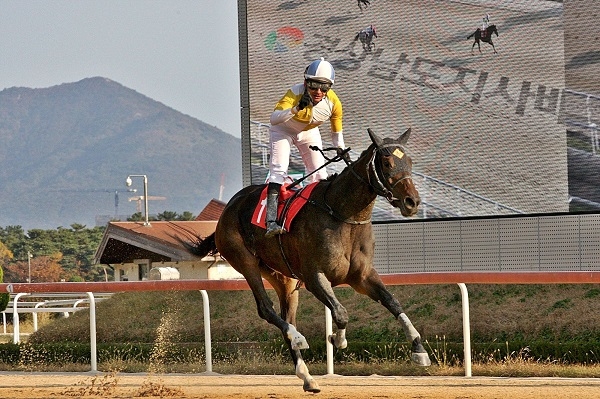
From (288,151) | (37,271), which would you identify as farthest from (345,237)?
(37,271)

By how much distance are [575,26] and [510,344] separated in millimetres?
6035

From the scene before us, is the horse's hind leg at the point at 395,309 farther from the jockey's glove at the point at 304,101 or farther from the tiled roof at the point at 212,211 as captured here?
the tiled roof at the point at 212,211

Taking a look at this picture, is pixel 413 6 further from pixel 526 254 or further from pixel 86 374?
pixel 86 374

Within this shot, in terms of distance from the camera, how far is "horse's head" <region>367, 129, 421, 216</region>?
24.0 ft

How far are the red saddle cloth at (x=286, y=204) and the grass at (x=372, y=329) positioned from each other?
243 cm

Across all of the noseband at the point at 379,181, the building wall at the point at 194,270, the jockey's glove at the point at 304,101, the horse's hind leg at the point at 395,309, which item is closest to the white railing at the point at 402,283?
→ the horse's hind leg at the point at 395,309

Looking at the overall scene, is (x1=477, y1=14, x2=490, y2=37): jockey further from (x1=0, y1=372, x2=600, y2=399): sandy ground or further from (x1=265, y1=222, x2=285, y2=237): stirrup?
(x1=265, y1=222, x2=285, y2=237): stirrup

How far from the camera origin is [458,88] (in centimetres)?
1728

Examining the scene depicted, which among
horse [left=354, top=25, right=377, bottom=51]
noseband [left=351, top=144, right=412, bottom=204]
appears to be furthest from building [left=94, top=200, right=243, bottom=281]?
noseband [left=351, top=144, right=412, bottom=204]

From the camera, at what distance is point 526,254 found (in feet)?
54.6

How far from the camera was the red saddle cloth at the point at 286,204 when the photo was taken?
26.9 feet

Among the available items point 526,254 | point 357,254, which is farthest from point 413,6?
point 357,254

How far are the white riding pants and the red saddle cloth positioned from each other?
7.3 inches

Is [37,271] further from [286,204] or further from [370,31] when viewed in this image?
[286,204]
